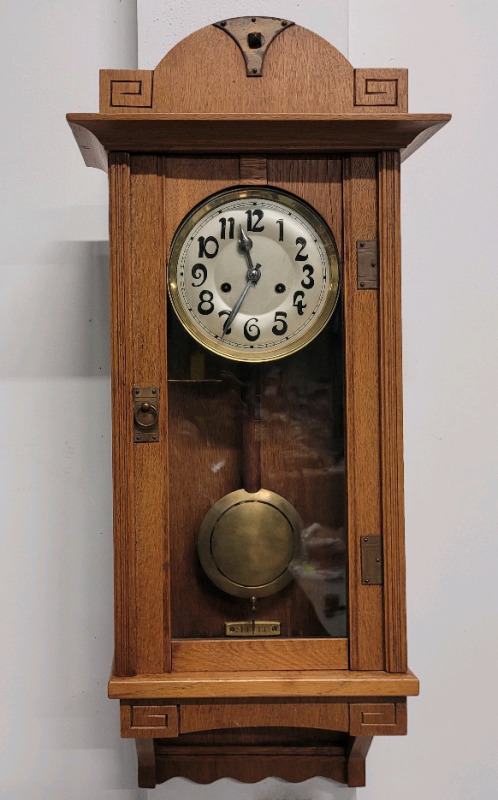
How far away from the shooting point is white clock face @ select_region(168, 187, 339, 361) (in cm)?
92

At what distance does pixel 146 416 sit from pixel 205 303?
5.9 inches

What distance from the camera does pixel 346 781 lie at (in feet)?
3.64

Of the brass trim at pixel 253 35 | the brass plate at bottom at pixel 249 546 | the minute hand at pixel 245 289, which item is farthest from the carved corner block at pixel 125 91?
the brass plate at bottom at pixel 249 546

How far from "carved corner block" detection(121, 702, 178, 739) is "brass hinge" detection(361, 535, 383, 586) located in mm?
269

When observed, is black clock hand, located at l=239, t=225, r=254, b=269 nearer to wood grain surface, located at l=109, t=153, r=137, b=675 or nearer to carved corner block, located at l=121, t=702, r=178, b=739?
wood grain surface, located at l=109, t=153, r=137, b=675

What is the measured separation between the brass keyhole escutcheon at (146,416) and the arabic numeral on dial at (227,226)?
22cm

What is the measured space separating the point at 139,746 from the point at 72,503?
36cm

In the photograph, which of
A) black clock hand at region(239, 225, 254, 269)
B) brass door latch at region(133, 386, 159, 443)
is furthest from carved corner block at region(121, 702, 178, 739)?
black clock hand at region(239, 225, 254, 269)

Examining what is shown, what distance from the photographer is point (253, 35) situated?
3.00 ft

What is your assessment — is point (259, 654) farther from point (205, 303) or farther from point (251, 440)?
point (205, 303)

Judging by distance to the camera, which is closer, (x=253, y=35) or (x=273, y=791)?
(x=253, y=35)

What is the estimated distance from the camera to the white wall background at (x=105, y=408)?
3.85 ft

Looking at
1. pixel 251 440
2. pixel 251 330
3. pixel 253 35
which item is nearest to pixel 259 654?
pixel 251 440

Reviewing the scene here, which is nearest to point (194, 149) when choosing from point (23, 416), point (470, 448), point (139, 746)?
point (23, 416)
